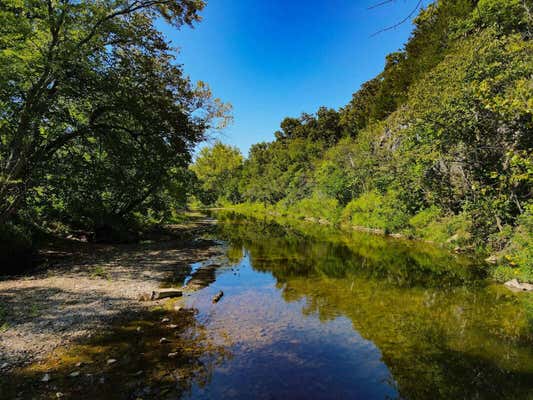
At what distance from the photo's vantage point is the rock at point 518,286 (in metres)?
11.2

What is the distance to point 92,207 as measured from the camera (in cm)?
1827

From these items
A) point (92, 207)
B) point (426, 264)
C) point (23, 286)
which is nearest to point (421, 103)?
point (426, 264)

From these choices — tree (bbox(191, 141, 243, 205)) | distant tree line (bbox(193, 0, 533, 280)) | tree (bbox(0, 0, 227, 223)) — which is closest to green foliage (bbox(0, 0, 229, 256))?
tree (bbox(0, 0, 227, 223))

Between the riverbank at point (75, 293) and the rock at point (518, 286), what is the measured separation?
12926 mm

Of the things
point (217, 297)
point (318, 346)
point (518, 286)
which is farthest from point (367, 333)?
point (518, 286)

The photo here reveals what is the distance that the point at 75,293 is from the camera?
1014 centimetres

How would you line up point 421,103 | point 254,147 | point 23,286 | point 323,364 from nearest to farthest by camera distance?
point 323,364 → point 23,286 → point 421,103 → point 254,147

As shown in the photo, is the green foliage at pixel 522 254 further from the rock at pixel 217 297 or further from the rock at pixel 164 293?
the rock at pixel 164 293

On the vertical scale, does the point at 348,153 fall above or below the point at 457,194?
above

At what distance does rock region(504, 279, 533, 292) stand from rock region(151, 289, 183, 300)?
12.5 meters

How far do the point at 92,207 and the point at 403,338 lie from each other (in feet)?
57.7

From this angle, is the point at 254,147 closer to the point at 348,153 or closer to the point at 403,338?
the point at 348,153

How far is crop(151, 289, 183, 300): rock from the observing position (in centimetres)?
1061

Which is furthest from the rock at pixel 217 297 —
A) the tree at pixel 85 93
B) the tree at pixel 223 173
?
the tree at pixel 223 173
